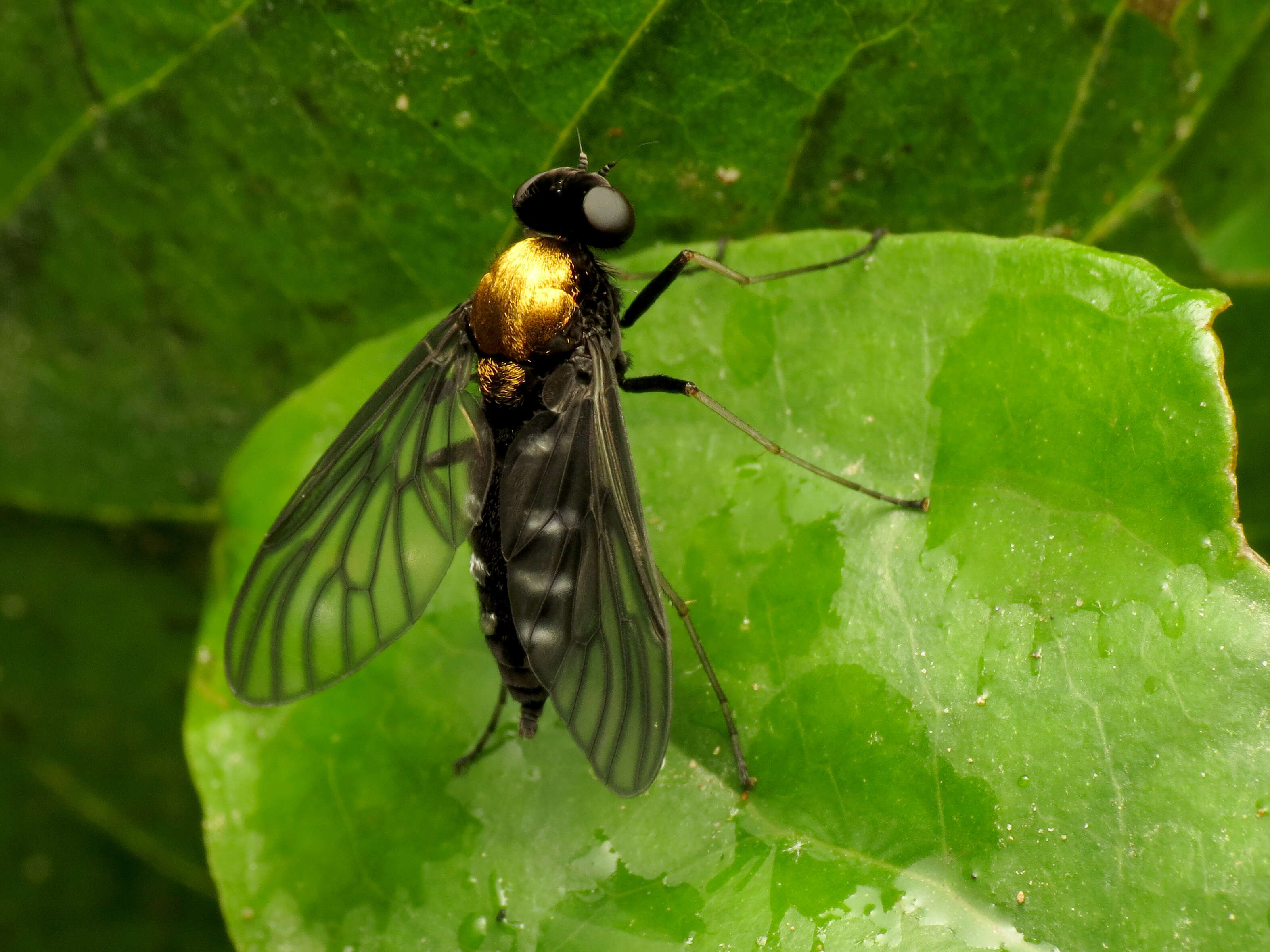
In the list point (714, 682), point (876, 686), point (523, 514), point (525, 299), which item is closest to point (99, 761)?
point (523, 514)

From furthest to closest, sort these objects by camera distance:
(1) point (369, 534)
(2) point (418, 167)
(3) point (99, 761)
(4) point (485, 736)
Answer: (3) point (99, 761)
(2) point (418, 167)
(1) point (369, 534)
(4) point (485, 736)

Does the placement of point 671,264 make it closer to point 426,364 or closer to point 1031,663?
point 426,364

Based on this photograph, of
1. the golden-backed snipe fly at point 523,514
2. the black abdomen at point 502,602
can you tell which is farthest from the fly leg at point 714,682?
the black abdomen at point 502,602

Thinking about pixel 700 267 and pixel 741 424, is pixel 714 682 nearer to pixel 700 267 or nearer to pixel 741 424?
pixel 741 424

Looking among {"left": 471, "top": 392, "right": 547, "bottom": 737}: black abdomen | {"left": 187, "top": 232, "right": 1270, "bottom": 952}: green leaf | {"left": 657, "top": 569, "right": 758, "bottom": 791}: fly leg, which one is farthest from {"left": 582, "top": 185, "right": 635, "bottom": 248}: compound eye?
{"left": 657, "top": 569, "right": 758, "bottom": 791}: fly leg

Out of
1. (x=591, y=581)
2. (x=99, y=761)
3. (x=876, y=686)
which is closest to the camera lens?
(x=876, y=686)

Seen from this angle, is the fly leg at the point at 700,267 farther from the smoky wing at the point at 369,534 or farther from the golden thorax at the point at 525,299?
the smoky wing at the point at 369,534

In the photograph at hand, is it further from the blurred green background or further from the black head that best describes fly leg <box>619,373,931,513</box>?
the blurred green background
